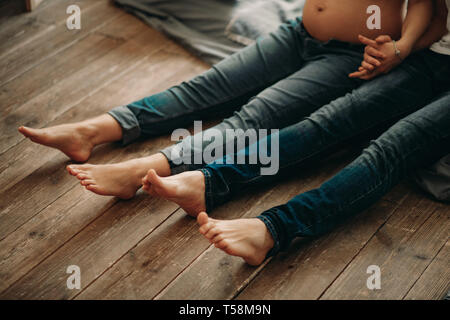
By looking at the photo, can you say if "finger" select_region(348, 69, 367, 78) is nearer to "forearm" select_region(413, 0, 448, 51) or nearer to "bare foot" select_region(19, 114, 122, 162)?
"forearm" select_region(413, 0, 448, 51)

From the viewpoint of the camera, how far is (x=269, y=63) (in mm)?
1326

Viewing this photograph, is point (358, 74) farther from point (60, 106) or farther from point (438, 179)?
point (60, 106)

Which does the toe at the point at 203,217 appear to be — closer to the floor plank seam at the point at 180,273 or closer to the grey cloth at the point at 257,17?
the floor plank seam at the point at 180,273

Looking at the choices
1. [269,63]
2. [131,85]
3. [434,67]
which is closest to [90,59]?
[131,85]

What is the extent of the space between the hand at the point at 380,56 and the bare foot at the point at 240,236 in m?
0.50

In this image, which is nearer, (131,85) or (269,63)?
(269,63)

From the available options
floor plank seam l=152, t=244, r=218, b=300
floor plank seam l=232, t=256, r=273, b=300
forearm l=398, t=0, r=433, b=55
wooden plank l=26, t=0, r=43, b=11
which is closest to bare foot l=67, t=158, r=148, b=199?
floor plank seam l=152, t=244, r=218, b=300

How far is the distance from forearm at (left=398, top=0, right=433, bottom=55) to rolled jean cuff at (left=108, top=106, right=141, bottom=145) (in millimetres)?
727

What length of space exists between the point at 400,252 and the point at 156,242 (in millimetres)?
568

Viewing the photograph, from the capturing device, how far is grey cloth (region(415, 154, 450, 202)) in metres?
1.13

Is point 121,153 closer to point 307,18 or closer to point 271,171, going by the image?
point 271,171

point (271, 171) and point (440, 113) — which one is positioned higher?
point (440, 113)
